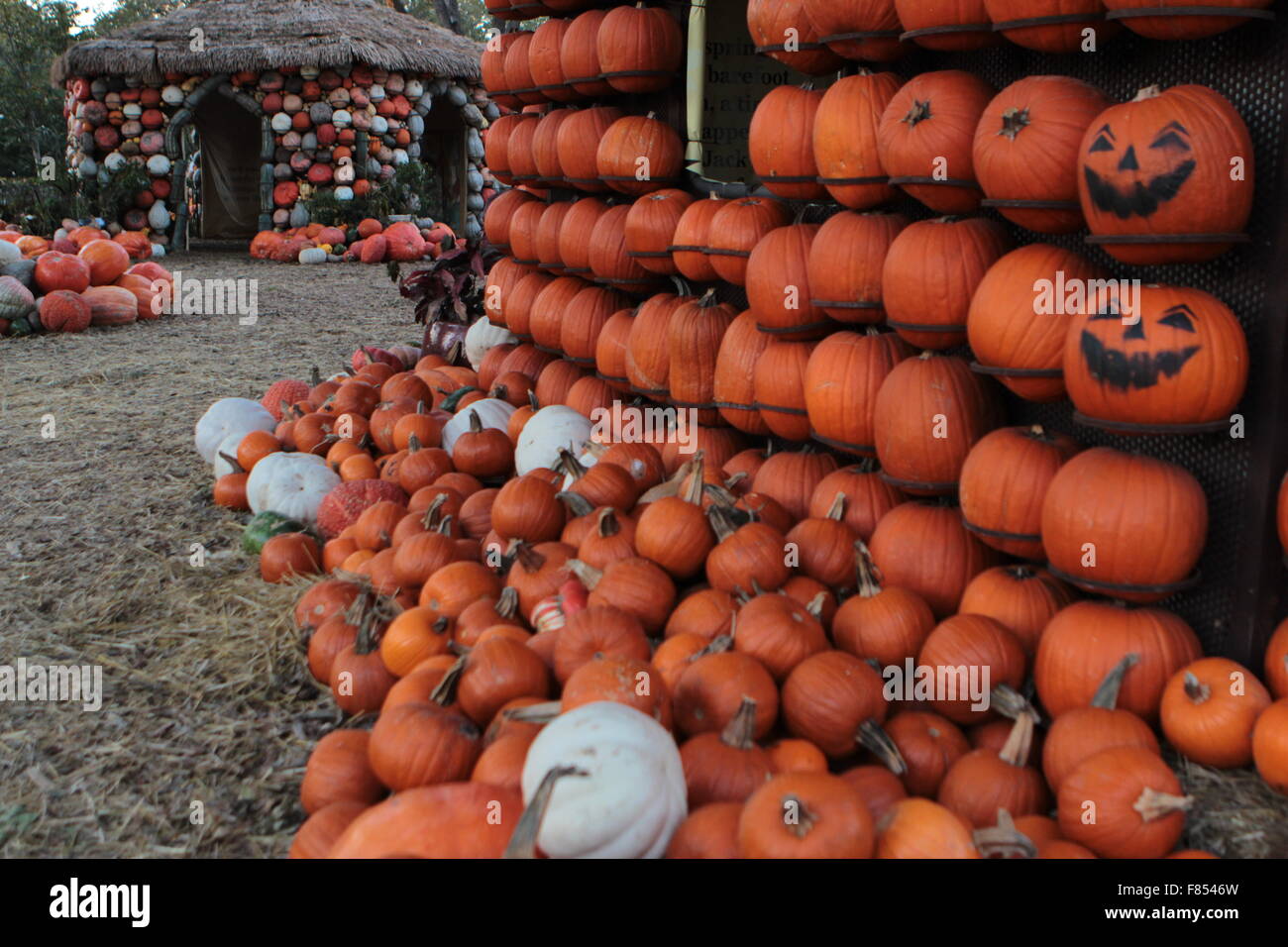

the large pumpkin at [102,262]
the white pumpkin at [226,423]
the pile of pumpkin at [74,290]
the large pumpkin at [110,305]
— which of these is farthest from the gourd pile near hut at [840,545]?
the large pumpkin at [102,262]

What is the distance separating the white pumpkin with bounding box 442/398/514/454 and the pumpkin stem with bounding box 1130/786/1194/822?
3493mm

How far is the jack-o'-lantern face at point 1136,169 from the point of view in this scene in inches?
99.0

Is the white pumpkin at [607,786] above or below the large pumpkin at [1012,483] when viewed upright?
below

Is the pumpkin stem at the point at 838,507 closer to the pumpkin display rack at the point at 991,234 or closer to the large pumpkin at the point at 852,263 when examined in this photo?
the pumpkin display rack at the point at 991,234

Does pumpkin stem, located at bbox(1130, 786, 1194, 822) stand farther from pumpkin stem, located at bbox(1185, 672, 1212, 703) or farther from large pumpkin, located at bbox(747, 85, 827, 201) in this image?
large pumpkin, located at bbox(747, 85, 827, 201)

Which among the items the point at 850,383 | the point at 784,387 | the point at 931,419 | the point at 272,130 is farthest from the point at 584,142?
the point at 272,130

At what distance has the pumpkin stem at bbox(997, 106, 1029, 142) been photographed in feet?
9.32

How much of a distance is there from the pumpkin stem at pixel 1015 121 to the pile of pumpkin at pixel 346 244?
1424 cm

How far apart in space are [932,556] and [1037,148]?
1.14 m

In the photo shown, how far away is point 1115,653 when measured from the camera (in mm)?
2682

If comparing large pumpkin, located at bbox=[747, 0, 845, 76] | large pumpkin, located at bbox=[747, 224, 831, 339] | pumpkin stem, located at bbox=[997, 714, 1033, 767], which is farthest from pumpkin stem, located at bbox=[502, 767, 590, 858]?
large pumpkin, located at bbox=[747, 0, 845, 76]

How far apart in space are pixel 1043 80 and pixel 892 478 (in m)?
1.16

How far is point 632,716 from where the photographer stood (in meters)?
2.26
